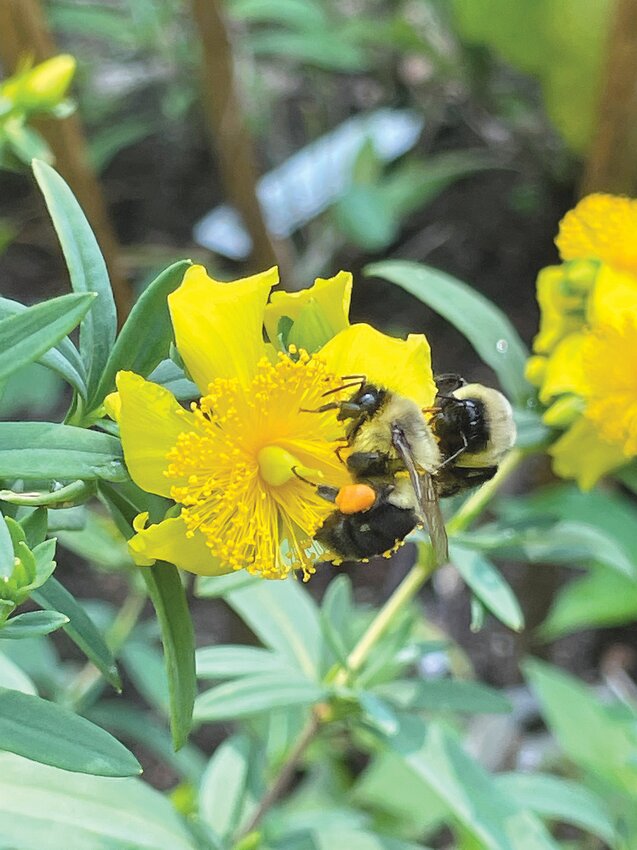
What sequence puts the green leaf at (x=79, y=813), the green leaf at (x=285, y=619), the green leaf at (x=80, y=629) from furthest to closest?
1. the green leaf at (x=285, y=619)
2. the green leaf at (x=79, y=813)
3. the green leaf at (x=80, y=629)

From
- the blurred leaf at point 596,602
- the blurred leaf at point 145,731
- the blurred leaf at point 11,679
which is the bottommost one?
the blurred leaf at point 596,602

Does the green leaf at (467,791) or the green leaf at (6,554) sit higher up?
the green leaf at (6,554)

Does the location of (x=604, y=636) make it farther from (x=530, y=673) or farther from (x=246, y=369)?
(x=246, y=369)

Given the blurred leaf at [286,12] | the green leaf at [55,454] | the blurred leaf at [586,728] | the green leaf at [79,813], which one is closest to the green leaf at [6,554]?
the green leaf at [55,454]

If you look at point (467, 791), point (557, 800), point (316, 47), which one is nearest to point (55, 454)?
point (467, 791)

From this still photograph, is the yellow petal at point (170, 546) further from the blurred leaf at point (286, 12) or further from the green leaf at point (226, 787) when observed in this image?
the blurred leaf at point (286, 12)

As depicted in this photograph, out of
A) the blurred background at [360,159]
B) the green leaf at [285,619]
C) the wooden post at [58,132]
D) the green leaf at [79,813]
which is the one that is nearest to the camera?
the green leaf at [79,813]

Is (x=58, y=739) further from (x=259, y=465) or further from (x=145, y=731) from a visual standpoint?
(x=145, y=731)
